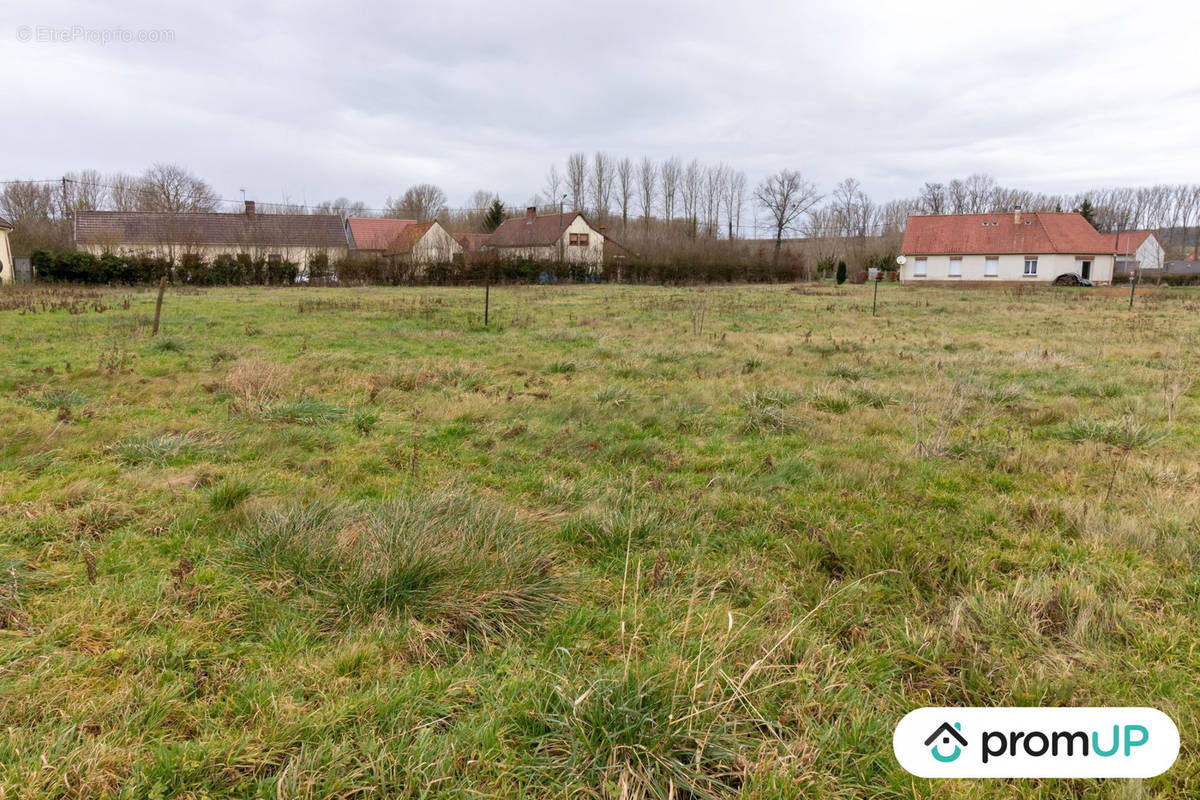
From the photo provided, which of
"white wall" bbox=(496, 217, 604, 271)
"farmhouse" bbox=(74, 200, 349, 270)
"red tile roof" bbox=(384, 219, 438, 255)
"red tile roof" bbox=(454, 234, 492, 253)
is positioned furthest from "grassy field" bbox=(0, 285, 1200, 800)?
"red tile roof" bbox=(454, 234, 492, 253)

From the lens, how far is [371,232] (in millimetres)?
51406

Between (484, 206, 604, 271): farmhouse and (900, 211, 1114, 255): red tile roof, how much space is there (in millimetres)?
23237

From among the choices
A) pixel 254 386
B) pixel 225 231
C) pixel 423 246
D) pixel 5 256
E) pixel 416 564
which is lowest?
pixel 416 564

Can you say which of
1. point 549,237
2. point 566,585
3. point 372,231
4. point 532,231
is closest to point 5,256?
point 372,231

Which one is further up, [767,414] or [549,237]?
[549,237]

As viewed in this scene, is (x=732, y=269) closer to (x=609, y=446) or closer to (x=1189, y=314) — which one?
(x=1189, y=314)

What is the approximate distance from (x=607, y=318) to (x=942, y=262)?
37.8m

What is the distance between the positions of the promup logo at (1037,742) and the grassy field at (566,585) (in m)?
0.06

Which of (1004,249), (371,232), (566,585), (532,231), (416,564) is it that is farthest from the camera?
(371,232)

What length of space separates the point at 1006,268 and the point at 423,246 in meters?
40.0

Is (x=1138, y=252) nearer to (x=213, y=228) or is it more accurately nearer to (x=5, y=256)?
(x=213, y=228)

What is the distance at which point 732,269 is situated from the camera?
43.2m

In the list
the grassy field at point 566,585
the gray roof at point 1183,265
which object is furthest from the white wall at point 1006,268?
the grassy field at point 566,585

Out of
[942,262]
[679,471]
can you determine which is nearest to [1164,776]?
[679,471]
